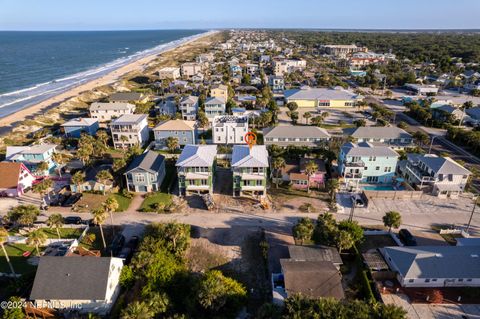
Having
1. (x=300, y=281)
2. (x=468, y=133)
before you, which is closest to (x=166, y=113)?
(x=300, y=281)

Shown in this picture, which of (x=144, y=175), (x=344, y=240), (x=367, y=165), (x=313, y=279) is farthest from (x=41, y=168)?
(x=367, y=165)

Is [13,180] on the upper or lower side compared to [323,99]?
lower

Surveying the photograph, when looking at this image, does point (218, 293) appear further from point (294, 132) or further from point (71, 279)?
point (294, 132)

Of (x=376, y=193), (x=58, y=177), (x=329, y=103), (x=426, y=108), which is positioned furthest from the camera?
(x=329, y=103)

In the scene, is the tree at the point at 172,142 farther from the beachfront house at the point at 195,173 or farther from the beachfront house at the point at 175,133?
the beachfront house at the point at 195,173


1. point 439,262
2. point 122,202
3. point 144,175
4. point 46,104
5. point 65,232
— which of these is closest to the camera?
point 439,262

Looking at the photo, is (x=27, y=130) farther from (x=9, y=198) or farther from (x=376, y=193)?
(x=376, y=193)
